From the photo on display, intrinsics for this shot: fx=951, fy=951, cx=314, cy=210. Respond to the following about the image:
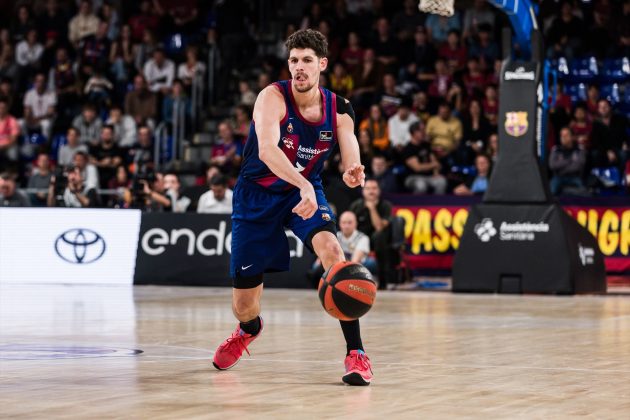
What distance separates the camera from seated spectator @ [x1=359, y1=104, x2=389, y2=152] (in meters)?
17.8

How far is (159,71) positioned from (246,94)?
8.37 feet

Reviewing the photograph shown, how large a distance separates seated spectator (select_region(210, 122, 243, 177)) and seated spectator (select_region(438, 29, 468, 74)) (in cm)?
458

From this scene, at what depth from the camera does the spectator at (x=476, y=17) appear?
1958cm

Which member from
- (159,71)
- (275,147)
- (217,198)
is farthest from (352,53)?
(275,147)

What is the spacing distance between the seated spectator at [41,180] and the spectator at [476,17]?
28.5 feet

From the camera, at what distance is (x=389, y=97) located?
18750 mm

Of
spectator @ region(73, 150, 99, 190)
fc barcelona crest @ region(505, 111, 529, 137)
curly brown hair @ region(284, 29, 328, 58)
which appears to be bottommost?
spectator @ region(73, 150, 99, 190)

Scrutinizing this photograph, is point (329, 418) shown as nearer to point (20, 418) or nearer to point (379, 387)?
point (379, 387)

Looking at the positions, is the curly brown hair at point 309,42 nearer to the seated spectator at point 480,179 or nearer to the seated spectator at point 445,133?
the seated spectator at point 480,179

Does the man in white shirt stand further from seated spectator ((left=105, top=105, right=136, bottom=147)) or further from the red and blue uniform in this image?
the red and blue uniform

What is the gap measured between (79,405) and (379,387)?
1600mm

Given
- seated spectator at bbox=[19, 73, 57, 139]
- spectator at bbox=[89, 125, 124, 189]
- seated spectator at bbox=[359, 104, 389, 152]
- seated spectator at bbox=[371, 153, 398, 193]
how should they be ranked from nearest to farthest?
seated spectator at bbox=[371, 153, 398, 193] → seated spectator at bbox=[359, 104, 389, 152] → spectator at bbox=[89, 125, 124, 189] → seated spectator at bbox=[19, 73, 57, 139]

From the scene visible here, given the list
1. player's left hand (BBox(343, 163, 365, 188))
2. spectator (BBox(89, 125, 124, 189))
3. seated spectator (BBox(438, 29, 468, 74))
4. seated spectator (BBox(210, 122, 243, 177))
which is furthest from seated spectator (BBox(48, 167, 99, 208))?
player's left hand (BBox(343, 163, 365, 188))

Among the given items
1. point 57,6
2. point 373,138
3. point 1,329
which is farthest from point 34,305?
point 57,6
